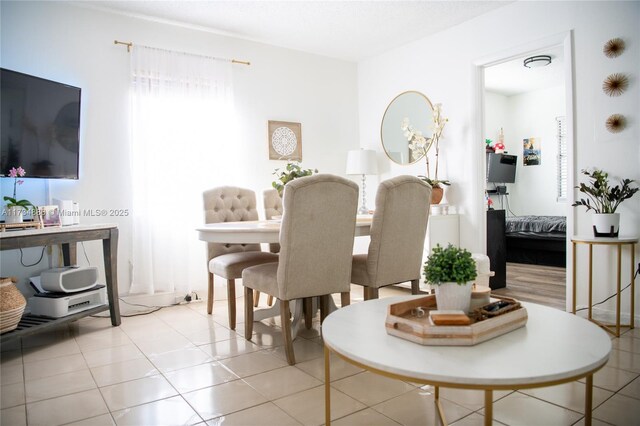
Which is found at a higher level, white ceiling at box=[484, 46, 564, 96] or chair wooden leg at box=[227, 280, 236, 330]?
white ceiling at box=[484, 46, 564, 96]

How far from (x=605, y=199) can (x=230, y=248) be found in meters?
2.82

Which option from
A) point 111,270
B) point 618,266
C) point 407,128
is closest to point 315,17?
point 407,128

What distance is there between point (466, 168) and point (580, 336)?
118 inches

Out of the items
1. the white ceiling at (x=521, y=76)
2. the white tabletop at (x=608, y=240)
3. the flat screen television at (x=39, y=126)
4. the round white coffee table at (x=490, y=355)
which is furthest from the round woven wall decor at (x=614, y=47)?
the flat screen television at (x=39, y=126)

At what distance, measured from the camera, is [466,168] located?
404 cm

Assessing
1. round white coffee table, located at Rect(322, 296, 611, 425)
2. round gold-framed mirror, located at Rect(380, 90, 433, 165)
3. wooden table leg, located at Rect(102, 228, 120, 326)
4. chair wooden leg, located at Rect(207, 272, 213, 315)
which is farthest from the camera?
round gold-framed mirror, located at Rect(380, 90, 433, 165)

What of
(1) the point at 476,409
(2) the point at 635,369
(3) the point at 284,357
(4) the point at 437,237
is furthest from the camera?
(4) the point at 437,237

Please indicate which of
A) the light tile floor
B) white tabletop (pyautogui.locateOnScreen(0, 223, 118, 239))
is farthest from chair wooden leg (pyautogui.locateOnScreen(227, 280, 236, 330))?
white tabletop (pyautogui.locateOnScreen(0, 223, 118, 239))

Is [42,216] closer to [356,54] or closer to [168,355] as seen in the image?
[168,355]

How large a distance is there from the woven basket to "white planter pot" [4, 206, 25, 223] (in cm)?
38

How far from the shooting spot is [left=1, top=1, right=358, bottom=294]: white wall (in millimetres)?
3316

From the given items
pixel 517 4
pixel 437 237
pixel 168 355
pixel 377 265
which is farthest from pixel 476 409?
pixel 517 4

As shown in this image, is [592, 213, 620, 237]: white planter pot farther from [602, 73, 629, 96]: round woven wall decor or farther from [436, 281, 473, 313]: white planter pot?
[436, 281, 473, 313]: white planter pot

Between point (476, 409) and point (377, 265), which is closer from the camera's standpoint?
point (476, 409)
